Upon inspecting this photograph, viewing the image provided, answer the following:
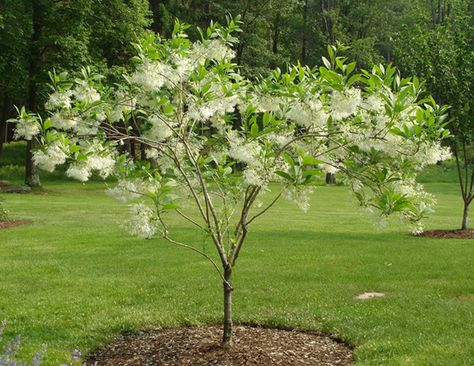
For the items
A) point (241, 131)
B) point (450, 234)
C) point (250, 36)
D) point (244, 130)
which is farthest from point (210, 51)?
point (250, 36)

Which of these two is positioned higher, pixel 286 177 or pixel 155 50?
pixel 155 50

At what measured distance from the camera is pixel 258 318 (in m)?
6.88

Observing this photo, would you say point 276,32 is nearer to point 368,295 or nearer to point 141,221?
point 368,295

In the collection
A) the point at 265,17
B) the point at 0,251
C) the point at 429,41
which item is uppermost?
the point at 265,17

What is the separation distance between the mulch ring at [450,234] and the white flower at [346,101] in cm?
1080

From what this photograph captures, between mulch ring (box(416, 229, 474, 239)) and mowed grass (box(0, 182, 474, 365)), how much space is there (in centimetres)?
80

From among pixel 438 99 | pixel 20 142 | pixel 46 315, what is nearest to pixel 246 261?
pixel 46 315

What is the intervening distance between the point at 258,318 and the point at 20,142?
3758 cm

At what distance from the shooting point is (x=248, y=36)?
37.4 m

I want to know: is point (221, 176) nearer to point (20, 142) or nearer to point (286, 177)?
point (286, 177)

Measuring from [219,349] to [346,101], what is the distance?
2.75 meters

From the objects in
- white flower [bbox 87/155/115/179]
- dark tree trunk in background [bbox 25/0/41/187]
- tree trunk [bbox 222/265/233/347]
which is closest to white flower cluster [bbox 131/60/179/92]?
white flower [bbox 87/155/115/179]

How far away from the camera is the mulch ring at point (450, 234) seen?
14492 millimetres

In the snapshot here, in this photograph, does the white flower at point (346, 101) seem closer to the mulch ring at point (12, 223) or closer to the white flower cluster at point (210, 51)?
the white flower cluster at point (210, 51)
